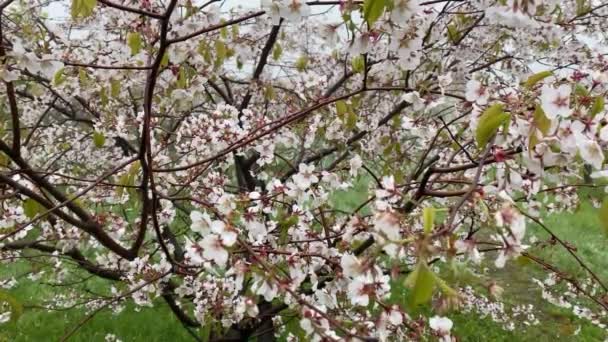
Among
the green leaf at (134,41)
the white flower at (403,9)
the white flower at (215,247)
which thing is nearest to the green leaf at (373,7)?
the white flower at (403,9)

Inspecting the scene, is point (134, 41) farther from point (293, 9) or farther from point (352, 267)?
point (352, 267)

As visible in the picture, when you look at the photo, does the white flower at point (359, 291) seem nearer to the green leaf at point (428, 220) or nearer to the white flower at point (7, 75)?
the green leaf at point (428, 220)

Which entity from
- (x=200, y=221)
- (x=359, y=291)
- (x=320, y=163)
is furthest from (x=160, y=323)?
(x=359, y=291)

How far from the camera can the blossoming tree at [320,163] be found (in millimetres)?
1272

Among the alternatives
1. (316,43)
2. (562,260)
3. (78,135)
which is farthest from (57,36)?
(562,260)

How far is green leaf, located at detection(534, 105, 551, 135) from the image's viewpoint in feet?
4.01

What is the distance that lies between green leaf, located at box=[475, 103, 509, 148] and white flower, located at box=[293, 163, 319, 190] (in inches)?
42.9

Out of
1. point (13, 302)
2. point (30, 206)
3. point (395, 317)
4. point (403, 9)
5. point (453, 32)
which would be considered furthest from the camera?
point (453, 32)

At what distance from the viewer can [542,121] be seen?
1.22 m

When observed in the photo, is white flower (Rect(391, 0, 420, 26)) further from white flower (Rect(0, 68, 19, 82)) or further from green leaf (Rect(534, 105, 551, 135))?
white flower (Rect(0, 68, 19, 82))

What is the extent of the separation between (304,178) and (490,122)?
1176 millimetres

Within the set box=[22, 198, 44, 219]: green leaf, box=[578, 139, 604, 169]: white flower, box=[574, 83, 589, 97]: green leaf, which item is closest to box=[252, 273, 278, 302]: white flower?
box=[578, 139, 604, 169]: white flower

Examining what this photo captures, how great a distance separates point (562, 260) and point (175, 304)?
7.35 m

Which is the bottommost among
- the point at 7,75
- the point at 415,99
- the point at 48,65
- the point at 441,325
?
the point at 441,325
